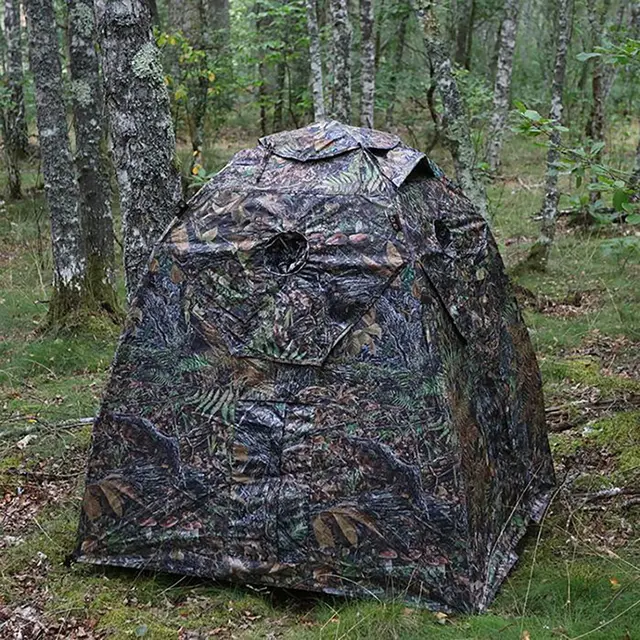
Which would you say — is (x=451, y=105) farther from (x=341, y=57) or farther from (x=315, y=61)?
(x=315, y=61)

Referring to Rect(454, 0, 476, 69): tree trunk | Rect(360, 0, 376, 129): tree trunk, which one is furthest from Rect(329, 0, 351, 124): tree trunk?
Rect(454, 0, 476, 69): tree trunk

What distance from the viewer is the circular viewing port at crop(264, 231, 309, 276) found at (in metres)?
4.25

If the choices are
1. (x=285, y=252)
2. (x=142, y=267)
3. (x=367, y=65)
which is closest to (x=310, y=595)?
(x=285, y=252)

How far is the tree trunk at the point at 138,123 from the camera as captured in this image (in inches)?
203

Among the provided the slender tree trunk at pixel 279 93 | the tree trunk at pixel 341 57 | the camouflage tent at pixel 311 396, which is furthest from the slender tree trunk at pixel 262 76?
the camouflage tent at pixel 311 396

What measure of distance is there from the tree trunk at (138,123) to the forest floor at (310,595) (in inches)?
69.6

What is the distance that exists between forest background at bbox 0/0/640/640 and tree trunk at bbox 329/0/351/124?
3 centimetres

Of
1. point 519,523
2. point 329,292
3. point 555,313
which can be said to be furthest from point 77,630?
point 555,313

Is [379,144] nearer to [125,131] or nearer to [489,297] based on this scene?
[489,297]

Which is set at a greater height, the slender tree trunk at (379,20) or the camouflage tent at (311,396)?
the slender tree trunk at (379,20)

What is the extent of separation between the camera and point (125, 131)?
5234 millimetres

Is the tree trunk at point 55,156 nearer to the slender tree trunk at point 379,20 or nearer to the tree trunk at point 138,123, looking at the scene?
the tree trunk at point 138,123

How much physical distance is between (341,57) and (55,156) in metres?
4.87

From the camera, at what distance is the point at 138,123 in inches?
205
